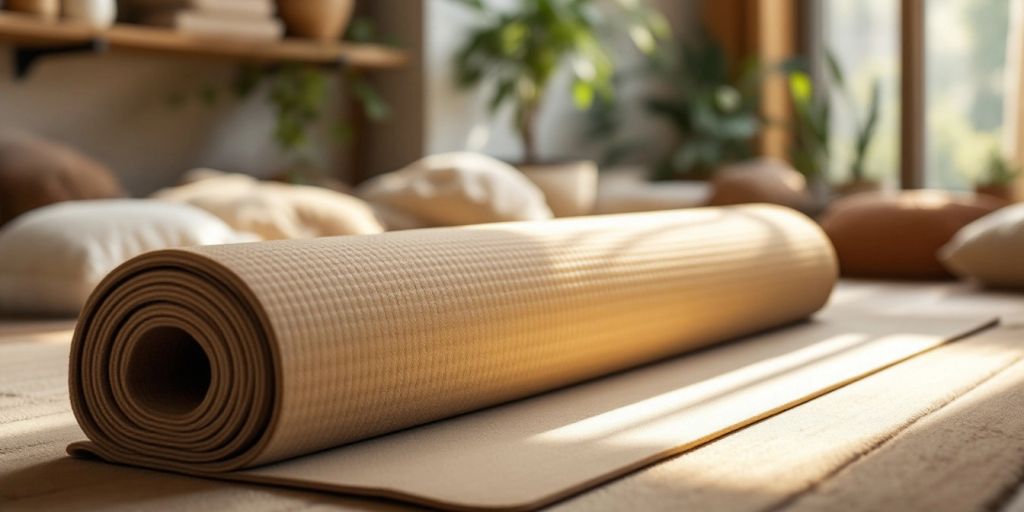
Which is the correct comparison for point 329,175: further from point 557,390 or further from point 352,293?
point 352,293

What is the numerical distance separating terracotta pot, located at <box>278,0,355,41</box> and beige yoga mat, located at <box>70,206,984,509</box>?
1.89m

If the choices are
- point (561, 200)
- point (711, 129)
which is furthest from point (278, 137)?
point (711, 129)

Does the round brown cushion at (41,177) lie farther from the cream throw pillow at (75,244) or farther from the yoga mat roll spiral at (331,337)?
the yoga mat roll spiral at (331,337)

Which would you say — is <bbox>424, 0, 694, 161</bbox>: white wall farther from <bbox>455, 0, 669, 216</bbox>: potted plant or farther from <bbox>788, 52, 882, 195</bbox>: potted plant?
<bbox>788, 52, 882, 195</bbox>: potted plant

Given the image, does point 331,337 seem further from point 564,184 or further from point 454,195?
point 564,184

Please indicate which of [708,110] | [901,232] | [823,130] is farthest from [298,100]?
[823,130]

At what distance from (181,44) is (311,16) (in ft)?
1.46

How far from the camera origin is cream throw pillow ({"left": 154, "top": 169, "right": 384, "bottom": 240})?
2.67 metres

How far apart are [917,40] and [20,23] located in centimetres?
285

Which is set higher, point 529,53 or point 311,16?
point 311,16

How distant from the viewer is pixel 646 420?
1344mm

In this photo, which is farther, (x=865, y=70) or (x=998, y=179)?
(x=865, y=70)

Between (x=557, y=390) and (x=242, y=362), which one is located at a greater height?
(x=242, y=362)

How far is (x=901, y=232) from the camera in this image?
3.26 m
